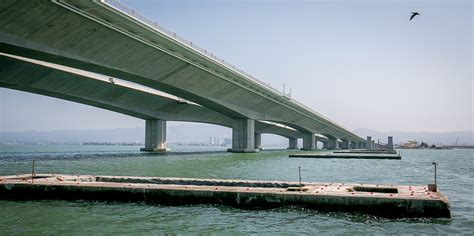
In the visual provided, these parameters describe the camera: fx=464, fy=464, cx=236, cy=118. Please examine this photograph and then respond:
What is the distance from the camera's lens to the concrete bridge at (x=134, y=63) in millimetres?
39062

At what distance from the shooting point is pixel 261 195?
61.3 ft

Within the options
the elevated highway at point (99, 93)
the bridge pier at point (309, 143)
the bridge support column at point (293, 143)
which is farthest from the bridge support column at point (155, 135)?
the bridge support column at point (293, 143)

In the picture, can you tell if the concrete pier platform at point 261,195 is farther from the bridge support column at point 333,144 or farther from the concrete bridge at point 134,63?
the bridge support column at point 333,144

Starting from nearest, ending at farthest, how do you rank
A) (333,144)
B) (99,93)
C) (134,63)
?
1. (134,63)
2. (99,93)
3. (333,144)

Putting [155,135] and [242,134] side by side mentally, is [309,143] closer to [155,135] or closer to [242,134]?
[242,134]

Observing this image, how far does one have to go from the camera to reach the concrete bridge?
128ft

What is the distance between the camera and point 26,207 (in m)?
18.8

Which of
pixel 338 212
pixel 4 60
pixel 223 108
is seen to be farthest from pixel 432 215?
pixel 223 108

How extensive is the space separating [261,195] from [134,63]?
124ft

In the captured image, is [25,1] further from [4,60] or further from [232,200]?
[232,200]

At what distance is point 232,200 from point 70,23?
93.2 feet

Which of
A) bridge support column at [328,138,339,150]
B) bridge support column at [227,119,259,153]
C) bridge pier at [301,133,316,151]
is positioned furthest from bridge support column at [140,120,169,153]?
bridge support column at [328,138,339,150]

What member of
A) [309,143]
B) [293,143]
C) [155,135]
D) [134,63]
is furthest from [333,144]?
[134,63]

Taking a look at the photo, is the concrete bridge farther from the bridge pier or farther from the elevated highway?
the bridge pier
